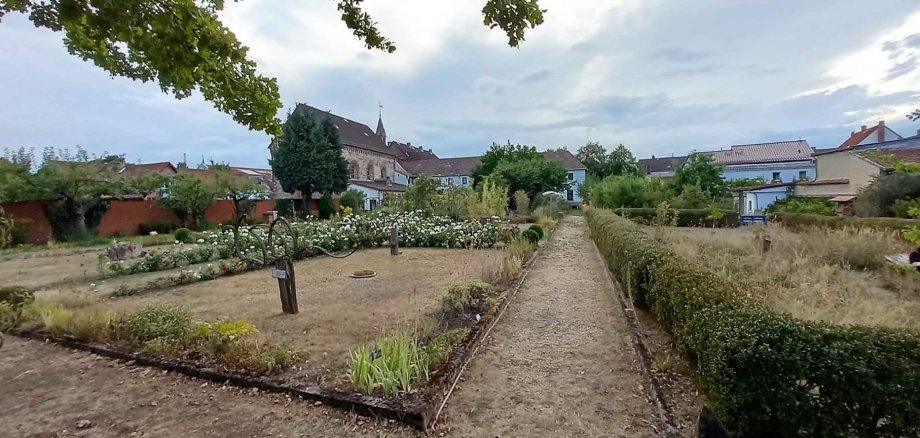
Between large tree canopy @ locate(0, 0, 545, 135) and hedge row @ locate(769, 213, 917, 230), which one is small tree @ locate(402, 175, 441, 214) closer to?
hedge row @ locate(769, 213, 917, 230)

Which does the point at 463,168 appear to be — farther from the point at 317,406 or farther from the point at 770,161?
the point at 317,406

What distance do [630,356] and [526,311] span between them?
178 centimetres

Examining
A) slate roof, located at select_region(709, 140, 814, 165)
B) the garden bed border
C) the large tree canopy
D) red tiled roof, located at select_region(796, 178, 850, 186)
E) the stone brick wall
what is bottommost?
the garden bed border

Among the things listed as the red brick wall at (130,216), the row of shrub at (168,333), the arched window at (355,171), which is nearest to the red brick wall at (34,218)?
the red brick wall at (130,216)

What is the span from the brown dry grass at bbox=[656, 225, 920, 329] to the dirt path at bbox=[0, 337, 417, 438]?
12.3 feet

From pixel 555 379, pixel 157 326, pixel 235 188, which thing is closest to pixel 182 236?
pixel 235 188

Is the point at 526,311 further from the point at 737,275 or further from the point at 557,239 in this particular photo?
the point at 557,239

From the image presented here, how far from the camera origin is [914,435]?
75.4 inches

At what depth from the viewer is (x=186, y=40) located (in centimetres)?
267

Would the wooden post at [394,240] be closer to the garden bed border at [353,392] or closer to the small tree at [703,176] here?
the garden bed border at [353,392]

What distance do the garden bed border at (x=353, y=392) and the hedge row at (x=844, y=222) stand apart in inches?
364

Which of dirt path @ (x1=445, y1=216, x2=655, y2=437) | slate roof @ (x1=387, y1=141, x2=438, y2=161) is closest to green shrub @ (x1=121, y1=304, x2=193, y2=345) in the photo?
dirt path @ (x1=445, y1=216, x2=655, y2=437)

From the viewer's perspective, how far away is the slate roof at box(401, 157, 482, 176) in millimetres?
52062

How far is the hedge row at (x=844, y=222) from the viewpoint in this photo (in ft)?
33.7
